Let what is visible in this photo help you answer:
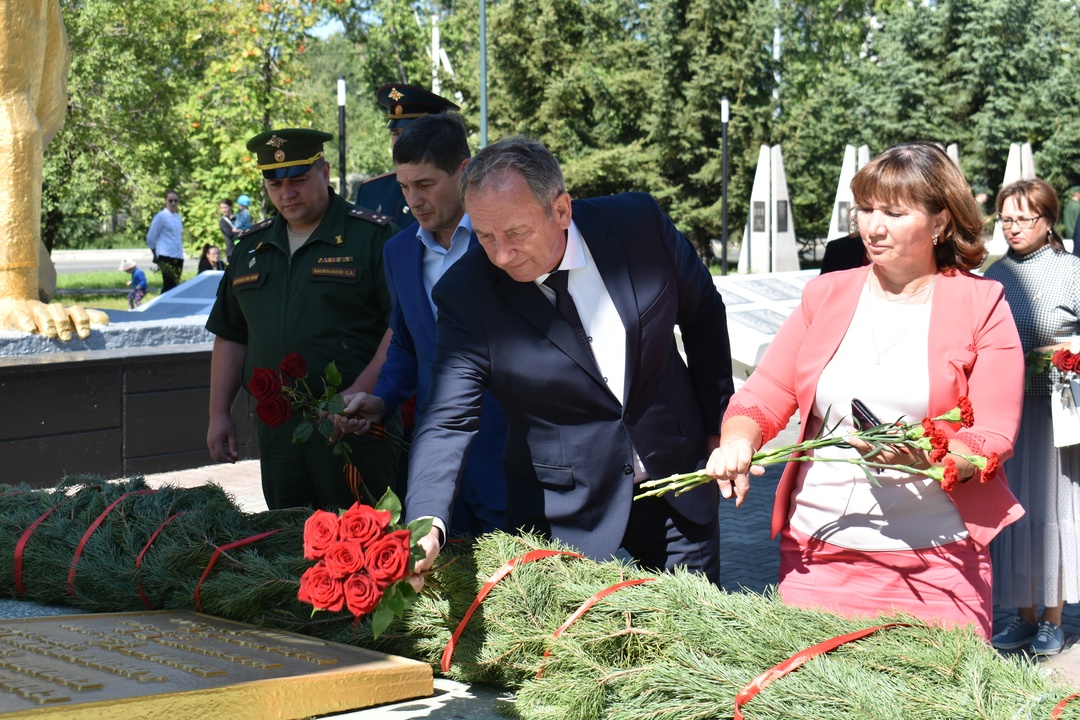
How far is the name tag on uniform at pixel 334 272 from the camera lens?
4820 mm

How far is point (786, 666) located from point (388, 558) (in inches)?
30.9

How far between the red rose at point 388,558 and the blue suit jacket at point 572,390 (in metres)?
0.62

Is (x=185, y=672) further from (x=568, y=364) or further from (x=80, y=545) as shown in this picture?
(x=80, y=545)

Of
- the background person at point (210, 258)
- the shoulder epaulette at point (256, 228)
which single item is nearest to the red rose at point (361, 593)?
the shoulder epaulette at point (256, 228)

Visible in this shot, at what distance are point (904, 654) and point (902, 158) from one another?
1.20 meters

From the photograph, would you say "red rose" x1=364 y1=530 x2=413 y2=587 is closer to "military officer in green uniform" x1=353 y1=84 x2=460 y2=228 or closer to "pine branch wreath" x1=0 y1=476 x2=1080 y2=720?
"pine branch wreath" x1=0 y1=476 x2=1080 y2=720

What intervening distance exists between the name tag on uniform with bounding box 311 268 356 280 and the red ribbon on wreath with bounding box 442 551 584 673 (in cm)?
210

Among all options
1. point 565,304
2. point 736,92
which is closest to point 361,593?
point 565,304

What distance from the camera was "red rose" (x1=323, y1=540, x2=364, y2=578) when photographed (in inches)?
92.4

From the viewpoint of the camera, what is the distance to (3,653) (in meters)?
3.05

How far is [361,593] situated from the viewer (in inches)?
92.4

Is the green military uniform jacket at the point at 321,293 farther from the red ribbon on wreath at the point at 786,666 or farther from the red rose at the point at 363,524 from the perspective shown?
the red ribbon on wreath at the point at 786,666

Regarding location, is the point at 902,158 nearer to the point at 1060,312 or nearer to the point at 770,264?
the point at 1060,312

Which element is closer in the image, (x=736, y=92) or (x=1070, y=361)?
(x=1070, y=361)
